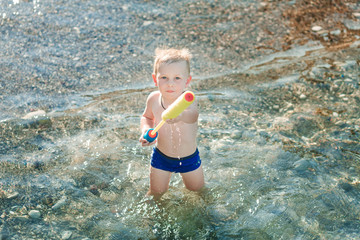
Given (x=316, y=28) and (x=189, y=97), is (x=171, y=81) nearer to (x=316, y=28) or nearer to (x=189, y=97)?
(x=189, y=97)

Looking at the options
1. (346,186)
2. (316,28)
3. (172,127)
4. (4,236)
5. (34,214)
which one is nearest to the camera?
(4,236)

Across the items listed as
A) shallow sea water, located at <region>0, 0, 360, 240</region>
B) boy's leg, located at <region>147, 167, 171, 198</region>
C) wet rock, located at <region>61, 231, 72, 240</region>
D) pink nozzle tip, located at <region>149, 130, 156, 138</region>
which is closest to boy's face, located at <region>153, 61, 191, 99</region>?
pink nozzle tip, located at <region>149, 130, 156, 138</region>

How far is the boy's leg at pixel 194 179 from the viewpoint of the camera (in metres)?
3.82

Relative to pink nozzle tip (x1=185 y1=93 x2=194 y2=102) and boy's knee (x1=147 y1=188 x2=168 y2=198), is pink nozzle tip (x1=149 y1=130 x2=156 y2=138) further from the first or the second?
boy's knee (x1=147 y1=188 x2=168 y2=198)

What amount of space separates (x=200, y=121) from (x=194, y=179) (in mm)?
1523

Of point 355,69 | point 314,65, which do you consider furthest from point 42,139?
point 355,69

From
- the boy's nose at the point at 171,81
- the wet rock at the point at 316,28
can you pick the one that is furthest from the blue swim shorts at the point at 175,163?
the wet rock at the point at 316,28

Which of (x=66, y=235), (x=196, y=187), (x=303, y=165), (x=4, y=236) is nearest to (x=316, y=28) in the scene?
(x=303, y=165)

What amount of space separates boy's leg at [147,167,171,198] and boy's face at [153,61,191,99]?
759 mm

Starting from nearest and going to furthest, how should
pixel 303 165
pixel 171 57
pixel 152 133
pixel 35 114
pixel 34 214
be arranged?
pixel 152 133 < pixel 171 57 < pixel 34 214 < pixel 303 165 < pixel 35 114

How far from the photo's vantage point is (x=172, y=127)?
3611 millimetres

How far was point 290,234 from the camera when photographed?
362 cm

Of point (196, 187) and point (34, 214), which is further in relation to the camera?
point (196, 187)

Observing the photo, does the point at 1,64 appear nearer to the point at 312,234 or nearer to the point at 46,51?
the point at 46,51
